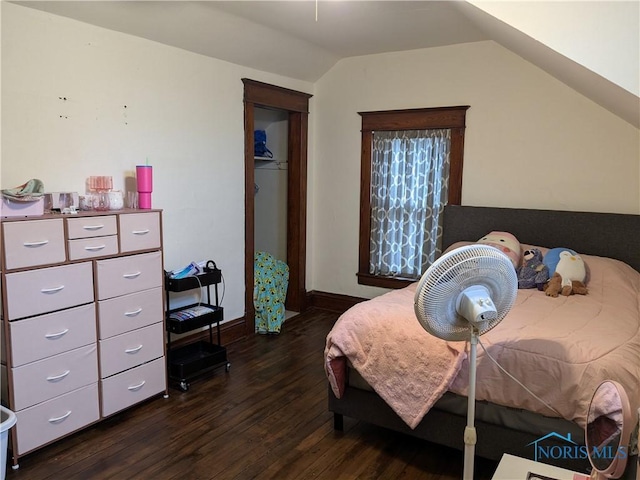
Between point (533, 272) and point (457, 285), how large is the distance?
74.9 inches

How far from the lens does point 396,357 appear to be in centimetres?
243

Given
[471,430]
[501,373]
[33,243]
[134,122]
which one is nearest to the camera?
[471,430]

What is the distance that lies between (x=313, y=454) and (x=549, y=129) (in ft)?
9.58

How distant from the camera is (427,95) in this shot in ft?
14.2

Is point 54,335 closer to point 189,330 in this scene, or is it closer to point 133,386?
point 133,386

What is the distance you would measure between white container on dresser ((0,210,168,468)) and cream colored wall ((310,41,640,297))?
225 cm

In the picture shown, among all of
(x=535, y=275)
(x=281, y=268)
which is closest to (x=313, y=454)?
(x=535, y=275)

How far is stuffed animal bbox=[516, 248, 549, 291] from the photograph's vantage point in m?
3.29

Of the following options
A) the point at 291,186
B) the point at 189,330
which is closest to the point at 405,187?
the point at 291,186

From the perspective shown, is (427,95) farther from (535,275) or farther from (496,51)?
(535,275)

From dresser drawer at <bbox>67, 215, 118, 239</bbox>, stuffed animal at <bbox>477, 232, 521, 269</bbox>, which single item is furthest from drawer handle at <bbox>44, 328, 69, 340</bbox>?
stuffed animal at <bbox>477, 232, 521, 269</bbox>

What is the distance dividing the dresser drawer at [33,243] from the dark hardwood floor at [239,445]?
0.98 m

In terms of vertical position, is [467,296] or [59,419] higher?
[467,296]

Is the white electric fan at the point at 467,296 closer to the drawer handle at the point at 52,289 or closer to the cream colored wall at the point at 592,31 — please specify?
the cream colored wall at the point at 592,31
